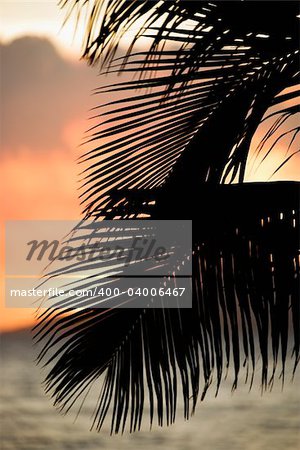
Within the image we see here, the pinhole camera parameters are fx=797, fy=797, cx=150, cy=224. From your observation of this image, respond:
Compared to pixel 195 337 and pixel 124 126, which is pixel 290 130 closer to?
pixel 124 126

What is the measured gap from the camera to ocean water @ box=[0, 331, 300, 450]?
15609 mm

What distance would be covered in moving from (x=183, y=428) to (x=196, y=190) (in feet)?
52.3

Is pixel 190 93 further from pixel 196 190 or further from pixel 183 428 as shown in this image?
pixel 183 428

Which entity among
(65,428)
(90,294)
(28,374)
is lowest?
(28,374)

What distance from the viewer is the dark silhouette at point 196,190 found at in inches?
79.3

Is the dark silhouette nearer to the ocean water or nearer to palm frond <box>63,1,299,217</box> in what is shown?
palm frond <box>63,1,299,217</box>

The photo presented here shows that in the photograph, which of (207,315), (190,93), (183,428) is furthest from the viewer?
(183,428)

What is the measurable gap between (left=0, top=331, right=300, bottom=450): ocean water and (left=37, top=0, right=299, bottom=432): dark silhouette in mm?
12265

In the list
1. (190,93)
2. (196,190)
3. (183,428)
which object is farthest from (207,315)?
(183,428)

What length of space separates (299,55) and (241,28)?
17cm

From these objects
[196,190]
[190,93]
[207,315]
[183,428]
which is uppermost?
[190,93]

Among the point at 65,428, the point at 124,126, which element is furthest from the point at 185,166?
the point at 65,428

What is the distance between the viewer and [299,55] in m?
2.05

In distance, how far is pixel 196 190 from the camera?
2.06 m
